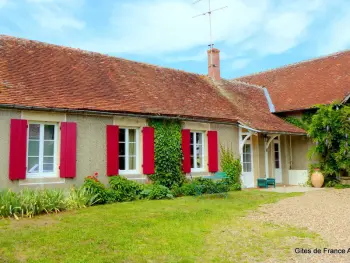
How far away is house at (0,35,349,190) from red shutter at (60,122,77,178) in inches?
1.1

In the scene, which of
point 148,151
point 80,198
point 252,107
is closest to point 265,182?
point 252,107

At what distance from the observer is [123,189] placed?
10.0 m

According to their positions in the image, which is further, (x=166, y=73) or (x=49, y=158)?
(x=166, y=73)

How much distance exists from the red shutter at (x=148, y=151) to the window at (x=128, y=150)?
318mm

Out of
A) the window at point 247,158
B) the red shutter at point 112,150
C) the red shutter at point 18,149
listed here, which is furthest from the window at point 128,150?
the window at point 247,158

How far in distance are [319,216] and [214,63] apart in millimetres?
11384

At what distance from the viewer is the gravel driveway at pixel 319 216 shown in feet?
15.8

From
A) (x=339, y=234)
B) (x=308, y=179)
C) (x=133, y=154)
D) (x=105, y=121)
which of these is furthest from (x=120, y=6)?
(x=308, y=179)

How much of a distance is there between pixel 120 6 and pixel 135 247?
268 inches

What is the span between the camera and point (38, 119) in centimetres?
917

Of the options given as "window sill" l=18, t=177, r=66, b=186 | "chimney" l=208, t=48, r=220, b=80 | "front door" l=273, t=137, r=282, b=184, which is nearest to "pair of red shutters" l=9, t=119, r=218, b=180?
"window sill" l=18, t=177, r=66, b=186

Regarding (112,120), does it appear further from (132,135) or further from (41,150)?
(41,150)

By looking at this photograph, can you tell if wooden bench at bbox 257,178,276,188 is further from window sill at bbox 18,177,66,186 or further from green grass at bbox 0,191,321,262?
window sill at bbox 18,177,66,186

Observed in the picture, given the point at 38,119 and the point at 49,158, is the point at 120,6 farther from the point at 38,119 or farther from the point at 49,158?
the point at 49,158
